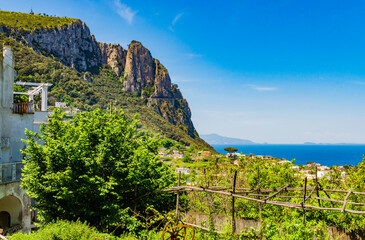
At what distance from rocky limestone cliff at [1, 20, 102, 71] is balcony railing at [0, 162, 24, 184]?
4141 inches

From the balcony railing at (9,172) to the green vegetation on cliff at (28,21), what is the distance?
347ft

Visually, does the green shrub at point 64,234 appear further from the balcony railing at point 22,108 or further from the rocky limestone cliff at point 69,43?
the rocky limestone cliff at point 69,43

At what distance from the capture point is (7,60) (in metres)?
14.7

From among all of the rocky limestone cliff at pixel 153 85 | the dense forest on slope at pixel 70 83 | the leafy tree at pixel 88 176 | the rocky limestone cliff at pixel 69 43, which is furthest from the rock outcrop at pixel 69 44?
the leafy tree at pixel 88 176

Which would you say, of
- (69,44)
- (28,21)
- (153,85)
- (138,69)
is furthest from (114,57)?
(28,21)

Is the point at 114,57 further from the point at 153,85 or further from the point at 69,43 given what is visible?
the point at 69,43

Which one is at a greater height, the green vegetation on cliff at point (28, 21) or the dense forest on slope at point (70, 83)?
the green vegetation on cliff at point (28, 21)

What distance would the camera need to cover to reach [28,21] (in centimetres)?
11356

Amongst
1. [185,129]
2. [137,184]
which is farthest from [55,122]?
[185,129]

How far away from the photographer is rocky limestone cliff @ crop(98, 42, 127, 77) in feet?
545

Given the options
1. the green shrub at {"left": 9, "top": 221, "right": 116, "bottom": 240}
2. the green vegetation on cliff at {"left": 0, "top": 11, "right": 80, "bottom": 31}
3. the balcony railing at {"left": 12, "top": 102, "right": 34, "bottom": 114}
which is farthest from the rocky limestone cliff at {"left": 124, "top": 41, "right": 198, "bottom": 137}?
the green shrub at {"left": 9, "top": 221, "right": 116, "bottom": 240}

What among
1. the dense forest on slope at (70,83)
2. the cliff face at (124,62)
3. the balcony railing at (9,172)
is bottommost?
the balcony railing at (9,172)

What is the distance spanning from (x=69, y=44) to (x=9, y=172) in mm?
132722

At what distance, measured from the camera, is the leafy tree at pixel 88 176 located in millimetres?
9391
